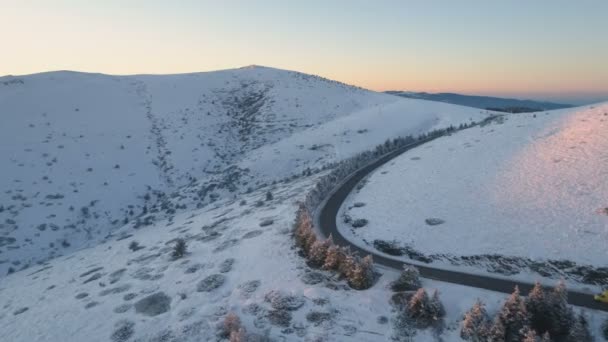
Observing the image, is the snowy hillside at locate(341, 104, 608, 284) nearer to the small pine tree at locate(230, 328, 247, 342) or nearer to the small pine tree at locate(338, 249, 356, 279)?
the small pine tree at locate(338, 249, 356, 279)

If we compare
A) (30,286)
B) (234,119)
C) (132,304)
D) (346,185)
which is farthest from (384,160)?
(234,119)

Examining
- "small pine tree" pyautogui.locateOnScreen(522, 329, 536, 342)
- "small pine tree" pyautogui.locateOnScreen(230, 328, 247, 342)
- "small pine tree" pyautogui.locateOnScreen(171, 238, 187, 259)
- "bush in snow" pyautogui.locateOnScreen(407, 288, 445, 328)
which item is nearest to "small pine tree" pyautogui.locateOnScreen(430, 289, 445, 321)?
"bush in snow" pyautogui.locateOnScreen(407, 288, 445, 328)

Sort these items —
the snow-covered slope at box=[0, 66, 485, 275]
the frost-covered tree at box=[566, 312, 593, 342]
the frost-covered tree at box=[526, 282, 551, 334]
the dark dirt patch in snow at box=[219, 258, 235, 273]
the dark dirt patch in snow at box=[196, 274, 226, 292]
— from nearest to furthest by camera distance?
the frost-covered tree at box=[566, 312, 593, 342], the frost-covered tree at box=[526, 282, 551, 334], the dark dirt patch in snow at box=[196, 274, 226, 292], the dark dirt patch in snow at box=[219, 258, 235, 273], the snow-covered slope at box=[0, 66, 485, 275]

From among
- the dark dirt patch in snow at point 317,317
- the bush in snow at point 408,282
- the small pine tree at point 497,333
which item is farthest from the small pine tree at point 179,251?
the small pine tree at point 497,333

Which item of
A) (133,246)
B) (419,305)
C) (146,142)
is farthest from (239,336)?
(146,142)

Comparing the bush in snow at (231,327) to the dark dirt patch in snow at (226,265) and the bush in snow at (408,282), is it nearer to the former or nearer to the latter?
the dark dirt patch in snow at (226,265)

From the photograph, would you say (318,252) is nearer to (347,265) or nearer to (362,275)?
(347,265)
